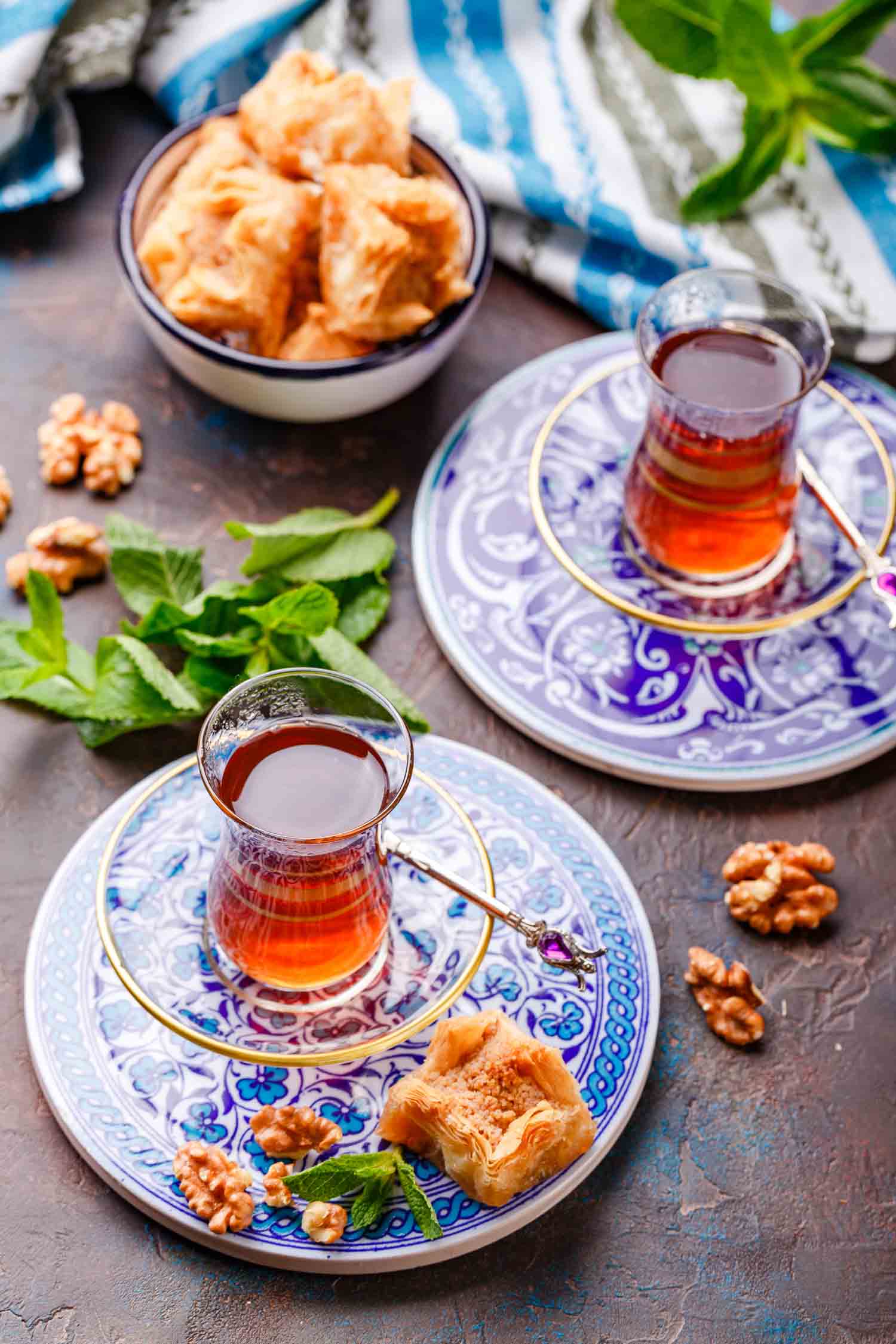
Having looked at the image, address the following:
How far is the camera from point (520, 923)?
138 cm

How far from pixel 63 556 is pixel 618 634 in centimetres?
76

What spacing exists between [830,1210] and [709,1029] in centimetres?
22

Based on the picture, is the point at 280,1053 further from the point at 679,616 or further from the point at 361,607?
the point at 679,616

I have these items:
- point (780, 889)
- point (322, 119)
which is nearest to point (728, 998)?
point (780, 889)

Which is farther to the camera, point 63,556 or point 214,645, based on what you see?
point 63,556

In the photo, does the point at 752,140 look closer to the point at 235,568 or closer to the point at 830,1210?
the point at 235,568

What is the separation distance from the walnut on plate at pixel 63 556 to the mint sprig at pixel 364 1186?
879 millimetres

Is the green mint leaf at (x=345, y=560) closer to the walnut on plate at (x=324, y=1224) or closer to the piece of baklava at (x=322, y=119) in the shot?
the piece of baklava at (x=322, y=119)

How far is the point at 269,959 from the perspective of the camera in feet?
4.83

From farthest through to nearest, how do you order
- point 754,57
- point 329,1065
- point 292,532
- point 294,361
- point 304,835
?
point 754,57 < point 294,361 < point 292,532 < point 329,1065 < point 304,835

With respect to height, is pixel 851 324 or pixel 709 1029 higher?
pixel 851 324

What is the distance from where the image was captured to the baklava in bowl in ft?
6.12

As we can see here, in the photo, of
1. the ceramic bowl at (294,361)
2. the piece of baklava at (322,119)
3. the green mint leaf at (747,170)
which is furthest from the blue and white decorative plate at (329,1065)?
the green mint leaf at (747,170)

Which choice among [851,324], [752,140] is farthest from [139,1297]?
[752,140]
